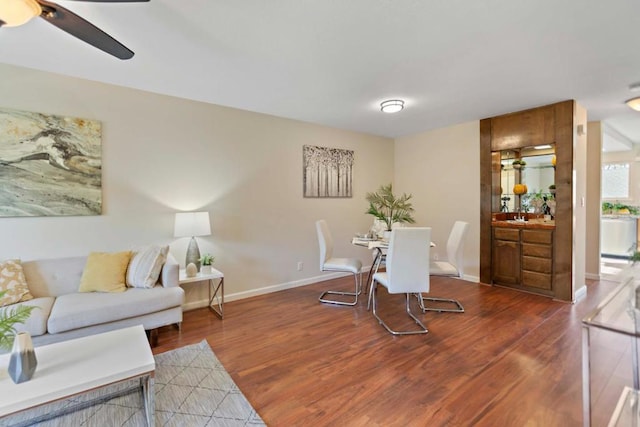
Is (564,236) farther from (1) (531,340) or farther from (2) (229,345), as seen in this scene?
(2) (229,345)

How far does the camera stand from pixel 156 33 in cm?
206

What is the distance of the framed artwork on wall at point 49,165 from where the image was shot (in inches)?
98.9

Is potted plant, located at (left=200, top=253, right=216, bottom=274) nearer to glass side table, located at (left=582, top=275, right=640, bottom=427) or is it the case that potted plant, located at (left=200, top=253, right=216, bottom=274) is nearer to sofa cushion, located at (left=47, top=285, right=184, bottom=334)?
sofa cushion, located at (left=47, top=285, right=184, bottom=334)

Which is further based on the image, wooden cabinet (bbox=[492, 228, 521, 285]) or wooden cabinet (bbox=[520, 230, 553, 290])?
wooden cabinet (bbox=[492, 228, 521, 285])

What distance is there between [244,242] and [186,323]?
46.1 inches

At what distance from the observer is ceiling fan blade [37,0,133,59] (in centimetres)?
142

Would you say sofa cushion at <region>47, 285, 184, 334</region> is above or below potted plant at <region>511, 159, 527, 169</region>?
below

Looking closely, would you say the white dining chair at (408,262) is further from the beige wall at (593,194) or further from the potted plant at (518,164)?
the beige wall at (593,194)

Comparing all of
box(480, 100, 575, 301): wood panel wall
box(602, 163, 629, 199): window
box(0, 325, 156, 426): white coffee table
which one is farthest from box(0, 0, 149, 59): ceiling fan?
box(602, 163, 629, 199): window

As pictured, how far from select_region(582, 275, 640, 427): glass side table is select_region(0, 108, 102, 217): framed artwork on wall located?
149 inches

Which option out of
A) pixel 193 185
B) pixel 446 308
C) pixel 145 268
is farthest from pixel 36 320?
pixel 446 308

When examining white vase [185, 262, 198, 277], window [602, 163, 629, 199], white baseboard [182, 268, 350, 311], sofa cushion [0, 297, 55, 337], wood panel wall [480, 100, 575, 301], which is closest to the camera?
sofa cushion [0, 297, 55, 337]

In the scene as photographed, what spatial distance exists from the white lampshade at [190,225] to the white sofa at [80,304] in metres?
0.39

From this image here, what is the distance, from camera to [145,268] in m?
2.69
